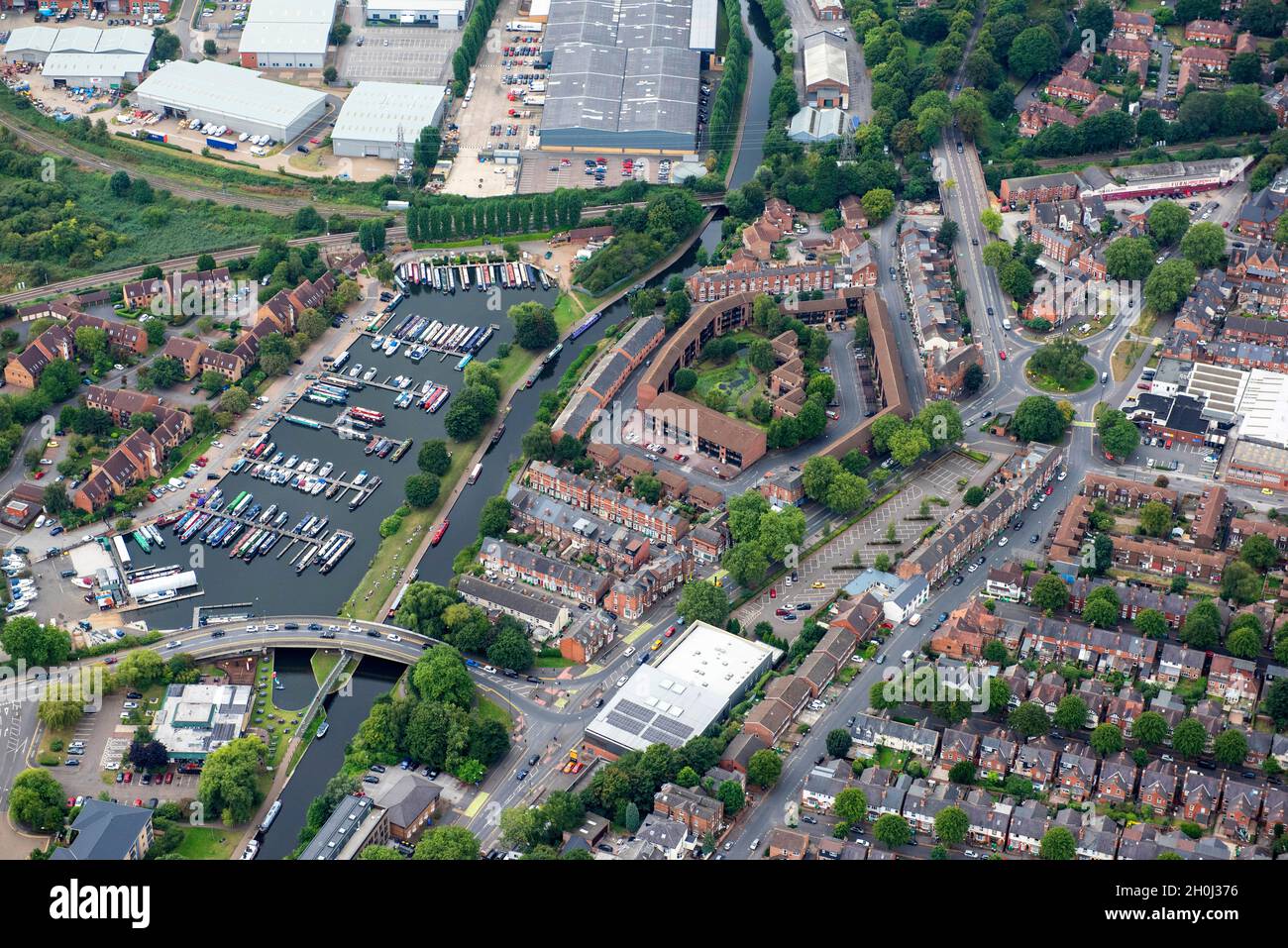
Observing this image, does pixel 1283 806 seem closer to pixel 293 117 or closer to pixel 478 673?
pixel 478 673

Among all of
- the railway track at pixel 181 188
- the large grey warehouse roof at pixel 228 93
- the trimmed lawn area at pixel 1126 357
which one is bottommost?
the trimmed lawn area at pixel 1126 357

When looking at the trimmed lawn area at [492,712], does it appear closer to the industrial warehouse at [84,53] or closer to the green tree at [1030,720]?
the green tree at [1030,720]

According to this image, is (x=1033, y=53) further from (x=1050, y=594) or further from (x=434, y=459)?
(x=434, y=459)

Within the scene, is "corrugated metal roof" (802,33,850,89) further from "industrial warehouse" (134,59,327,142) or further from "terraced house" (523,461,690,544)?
"terraced house" (523,461,690,544)

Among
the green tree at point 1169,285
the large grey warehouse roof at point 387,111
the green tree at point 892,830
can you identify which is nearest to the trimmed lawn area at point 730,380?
the green tree at point 1169,285

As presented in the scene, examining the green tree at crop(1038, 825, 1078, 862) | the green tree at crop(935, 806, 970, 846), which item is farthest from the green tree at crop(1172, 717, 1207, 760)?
the green tree at crop(935, 806, 970, 846)

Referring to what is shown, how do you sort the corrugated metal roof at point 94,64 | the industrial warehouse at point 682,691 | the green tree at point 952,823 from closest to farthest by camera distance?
the green tree at point 952,823 < the industrial warehouse at point 682,691 < the corrugated metal roof at point 94,64
